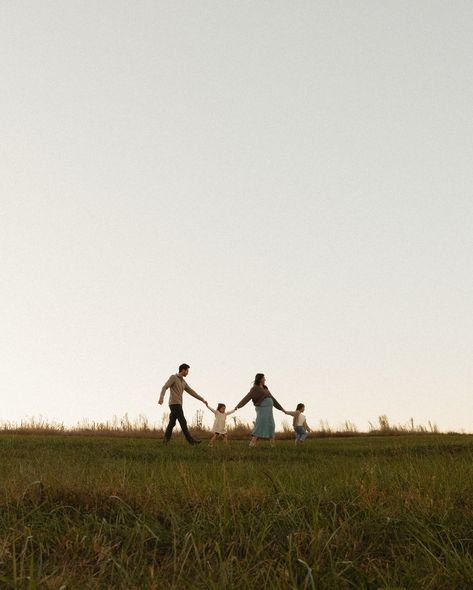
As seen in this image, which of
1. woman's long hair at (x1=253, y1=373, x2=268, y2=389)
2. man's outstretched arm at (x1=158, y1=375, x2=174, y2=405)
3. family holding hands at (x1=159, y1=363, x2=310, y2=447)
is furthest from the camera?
woman's long hair at (x1=253, y1=373, x2=268, y2=389)

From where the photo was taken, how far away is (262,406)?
20.9 meters

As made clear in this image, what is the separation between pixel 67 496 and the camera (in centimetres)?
581

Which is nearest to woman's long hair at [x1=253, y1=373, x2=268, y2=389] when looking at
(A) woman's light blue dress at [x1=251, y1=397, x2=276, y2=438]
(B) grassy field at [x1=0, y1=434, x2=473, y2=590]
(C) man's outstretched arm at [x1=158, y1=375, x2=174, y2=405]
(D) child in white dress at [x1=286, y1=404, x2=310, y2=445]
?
(A) woman's light blue dress at [x1=251, y1=397, x2=276, y2=438]

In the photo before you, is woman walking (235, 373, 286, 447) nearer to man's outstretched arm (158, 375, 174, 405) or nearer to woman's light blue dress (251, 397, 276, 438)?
woman's light blue dress (251, 397, 276, 438)

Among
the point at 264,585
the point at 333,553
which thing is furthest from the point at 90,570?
the point at 333,553

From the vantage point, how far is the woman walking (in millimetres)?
20406

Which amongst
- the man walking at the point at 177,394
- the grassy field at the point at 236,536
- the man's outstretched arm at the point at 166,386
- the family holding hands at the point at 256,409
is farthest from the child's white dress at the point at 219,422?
the grassy field at the point at 236,536

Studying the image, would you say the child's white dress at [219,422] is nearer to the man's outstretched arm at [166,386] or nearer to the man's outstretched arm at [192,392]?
the man's outstretched arm at [192,392]

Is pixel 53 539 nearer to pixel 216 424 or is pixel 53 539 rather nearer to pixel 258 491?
pixel 258 491

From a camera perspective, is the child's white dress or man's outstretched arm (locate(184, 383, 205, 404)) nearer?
man's outstretched arm (locate(184, 383, 205, 404))

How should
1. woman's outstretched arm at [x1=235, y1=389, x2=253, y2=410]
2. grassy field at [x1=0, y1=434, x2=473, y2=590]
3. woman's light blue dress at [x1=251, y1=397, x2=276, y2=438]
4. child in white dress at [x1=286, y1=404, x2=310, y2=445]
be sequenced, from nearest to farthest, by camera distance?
grassy field at [x1=0, y1=434, x2=473, y2=590], woman's light blue dress at [x1=251, y1=397, x2=276, y2=438], woman's outstretched arm at [x1=235, y1=389, x2=253, y2=410], child in white dress at [x1=286, y1=404, x2=310, y2=445]

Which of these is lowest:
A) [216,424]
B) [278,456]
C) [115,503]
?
[115,503]

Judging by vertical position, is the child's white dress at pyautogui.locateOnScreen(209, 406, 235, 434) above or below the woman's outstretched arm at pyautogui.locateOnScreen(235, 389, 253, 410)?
below

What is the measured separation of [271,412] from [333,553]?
1655cm
